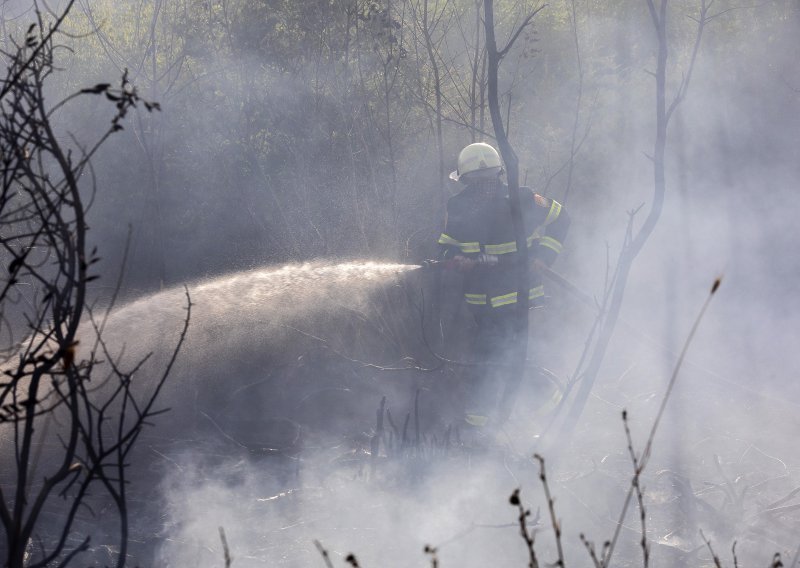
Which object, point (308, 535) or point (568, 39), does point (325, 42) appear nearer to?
point (568, 39)

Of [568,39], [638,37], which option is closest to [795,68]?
[638,37]

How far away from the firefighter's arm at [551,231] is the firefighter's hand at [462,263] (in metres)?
0.55

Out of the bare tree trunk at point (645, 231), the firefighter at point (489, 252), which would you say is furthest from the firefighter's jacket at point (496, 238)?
the bare tree trunk at point (645, 231)

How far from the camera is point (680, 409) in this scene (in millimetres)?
7125

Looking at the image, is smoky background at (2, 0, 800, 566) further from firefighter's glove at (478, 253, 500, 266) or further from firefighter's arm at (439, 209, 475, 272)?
Answer: firefighter's glove at (478, 253, 500, 266)

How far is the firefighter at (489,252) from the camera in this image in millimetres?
6406

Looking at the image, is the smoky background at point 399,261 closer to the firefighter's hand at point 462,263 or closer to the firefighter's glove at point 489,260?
the firefighter's hand at point 462,263

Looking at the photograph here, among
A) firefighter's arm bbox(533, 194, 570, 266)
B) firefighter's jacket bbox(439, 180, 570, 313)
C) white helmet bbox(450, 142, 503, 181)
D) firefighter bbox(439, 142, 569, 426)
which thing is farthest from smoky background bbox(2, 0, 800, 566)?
white helmet bbox(450, 142, 503, 181)

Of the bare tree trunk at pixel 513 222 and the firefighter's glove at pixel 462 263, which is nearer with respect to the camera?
the bare tree trunk at pixel 513 222

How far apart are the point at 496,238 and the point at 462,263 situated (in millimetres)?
362

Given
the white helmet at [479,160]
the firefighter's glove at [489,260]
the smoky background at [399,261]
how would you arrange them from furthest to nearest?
the white helmet at [479,160] < the firefighter's glove at [489,260] < the smoky background at [399,261]

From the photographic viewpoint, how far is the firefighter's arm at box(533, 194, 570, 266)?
254 inches

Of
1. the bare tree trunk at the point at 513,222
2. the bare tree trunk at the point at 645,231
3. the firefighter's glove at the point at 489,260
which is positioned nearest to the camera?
the bare tree trunk at the point at 513,222

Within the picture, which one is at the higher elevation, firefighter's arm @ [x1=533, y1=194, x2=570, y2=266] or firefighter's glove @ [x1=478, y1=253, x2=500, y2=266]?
firefighter's arm @ [x1=533, y1=194, x2=570, y2=266]
